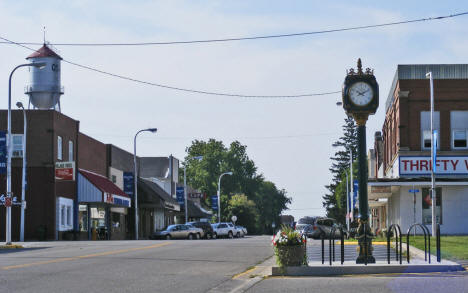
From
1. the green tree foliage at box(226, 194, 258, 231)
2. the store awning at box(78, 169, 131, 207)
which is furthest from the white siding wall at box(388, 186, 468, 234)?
the green tree foliage at box(226, 194, 258, 231)

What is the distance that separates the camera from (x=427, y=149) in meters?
47.2

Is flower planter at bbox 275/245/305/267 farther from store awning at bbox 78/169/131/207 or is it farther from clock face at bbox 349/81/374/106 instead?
store awning at bbox 78/169/131/207

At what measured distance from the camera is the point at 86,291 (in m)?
13.7

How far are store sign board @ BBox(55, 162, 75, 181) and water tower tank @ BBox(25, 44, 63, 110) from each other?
12238 millimetres

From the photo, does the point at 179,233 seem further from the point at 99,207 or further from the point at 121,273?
the point at 121,273

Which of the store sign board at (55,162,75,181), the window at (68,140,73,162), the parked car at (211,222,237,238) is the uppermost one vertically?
the window at (68,140,73,162)

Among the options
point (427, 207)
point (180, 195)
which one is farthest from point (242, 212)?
point (427, 207)

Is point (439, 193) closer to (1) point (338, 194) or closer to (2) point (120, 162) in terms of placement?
(2) point (120, 162)

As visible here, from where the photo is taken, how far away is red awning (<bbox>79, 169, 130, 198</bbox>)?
59250 mm

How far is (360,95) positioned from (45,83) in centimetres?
4850

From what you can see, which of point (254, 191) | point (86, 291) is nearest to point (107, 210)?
point (86, 291)

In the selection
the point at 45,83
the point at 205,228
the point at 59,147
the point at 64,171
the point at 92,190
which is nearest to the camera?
the point at 64,171

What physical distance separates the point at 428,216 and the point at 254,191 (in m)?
86.5

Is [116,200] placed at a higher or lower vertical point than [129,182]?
lower
